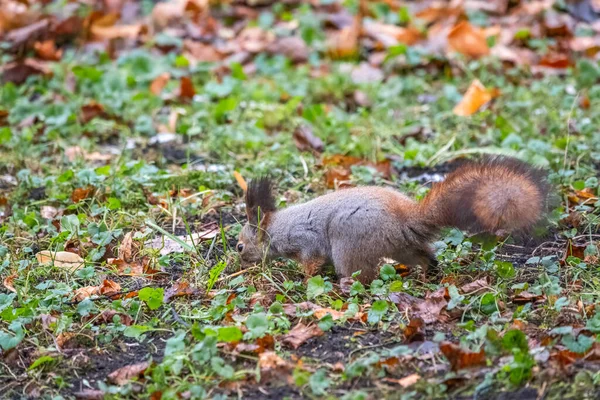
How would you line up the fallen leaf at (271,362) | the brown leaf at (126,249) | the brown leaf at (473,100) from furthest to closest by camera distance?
the brown leaf at (473,100) → the brown leaf at (126,249) → the fallen leaf at (271,362)

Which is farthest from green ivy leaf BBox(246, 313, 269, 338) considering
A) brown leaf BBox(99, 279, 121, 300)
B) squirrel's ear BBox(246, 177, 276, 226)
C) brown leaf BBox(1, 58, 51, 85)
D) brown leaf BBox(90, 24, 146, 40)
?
brown leaf BBox(90, 24, 146, 40)

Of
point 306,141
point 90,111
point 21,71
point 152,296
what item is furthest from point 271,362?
point 21,71

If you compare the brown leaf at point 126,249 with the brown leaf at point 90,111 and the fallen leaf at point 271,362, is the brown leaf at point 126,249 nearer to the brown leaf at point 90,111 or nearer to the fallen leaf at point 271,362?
the fallen leaf at point 271,362

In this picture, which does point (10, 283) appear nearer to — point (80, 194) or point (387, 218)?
point (80, 194)

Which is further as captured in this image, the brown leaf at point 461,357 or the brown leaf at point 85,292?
the brown leaf at point 85,292

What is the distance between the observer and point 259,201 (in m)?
3.98

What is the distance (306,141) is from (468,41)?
78.0 inches

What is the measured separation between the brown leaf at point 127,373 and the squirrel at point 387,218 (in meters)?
0.90

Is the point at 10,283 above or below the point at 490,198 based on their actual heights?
below

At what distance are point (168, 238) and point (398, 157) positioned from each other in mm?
1648

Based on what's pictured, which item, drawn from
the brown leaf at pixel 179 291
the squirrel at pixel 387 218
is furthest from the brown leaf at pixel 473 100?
the brown leaf at pixel 179 291

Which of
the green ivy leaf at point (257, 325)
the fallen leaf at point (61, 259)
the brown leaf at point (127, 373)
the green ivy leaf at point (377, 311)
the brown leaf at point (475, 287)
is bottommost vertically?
the fallen leaf at point (61, 259)

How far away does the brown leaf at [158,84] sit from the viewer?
6.56m

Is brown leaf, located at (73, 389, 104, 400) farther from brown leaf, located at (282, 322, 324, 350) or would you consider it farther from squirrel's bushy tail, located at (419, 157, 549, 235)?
squirrel's bushy tail, located at (419, 157, 549, 235)
